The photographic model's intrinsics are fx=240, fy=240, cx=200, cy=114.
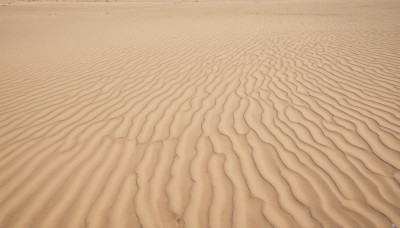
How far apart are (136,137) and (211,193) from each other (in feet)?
4.36

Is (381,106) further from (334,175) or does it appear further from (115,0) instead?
(115,0)

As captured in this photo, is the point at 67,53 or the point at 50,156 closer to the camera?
the point at 50,156

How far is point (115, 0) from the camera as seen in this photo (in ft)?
90.5

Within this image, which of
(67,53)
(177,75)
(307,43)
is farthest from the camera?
(307,43)

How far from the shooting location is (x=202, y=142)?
3033 millimetres

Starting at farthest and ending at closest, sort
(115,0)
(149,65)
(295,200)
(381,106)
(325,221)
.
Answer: (115,0)
(149,65)
(381,106)
(295,200)
(325,221)

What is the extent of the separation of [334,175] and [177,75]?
12.0 ft

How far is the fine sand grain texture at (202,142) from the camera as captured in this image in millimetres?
2172

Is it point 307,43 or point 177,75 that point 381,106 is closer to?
point 177,75

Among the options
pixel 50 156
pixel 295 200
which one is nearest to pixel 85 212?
pixel 50 156

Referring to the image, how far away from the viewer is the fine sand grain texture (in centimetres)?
217

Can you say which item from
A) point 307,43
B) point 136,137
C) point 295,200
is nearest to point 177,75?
point 136,137

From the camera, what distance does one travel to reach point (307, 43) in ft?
24.8

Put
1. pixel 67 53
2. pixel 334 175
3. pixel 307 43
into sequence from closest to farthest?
pixel 334 175 → pixel 67 53 → pixel 307 43
